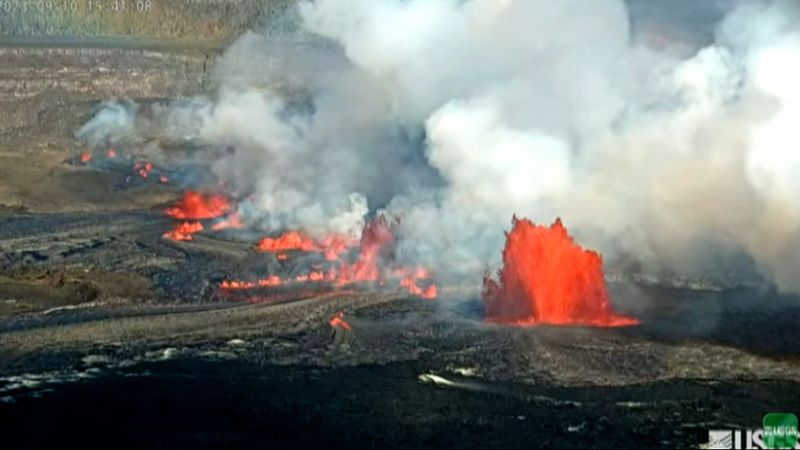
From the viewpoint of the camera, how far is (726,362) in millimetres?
42500

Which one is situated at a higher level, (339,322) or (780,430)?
(339,322)

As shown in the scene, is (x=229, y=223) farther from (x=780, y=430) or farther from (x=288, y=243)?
(x=780, y=430)

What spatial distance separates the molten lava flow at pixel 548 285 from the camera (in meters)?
48.7

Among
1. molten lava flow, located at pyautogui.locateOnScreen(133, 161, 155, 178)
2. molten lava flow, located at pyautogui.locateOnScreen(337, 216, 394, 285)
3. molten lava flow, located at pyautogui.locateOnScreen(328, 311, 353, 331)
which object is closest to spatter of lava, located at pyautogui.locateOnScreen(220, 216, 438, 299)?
molten lava flow, located at pyautogui.locateOnScreen(337, 216, 394, 285)

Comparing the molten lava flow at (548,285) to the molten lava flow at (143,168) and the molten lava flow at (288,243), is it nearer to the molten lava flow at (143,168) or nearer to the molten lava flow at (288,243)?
the molten lava flow at (288,243)

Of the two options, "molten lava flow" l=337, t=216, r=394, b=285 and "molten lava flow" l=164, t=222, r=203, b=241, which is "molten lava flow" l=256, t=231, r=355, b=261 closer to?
"molten lava flow" l=337, t=216, r=394, b=285

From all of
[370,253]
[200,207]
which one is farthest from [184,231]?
[370,253]

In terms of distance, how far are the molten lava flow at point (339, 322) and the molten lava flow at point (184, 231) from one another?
67.0 feet

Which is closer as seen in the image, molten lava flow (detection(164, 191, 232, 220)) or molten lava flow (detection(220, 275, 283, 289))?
molten lava flow (detection(220, 275, 283, 289))

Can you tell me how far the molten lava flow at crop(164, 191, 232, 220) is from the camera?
73.6 metres

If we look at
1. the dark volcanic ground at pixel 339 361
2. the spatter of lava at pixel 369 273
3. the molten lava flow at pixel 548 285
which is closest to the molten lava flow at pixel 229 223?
the dark volcanic ground at pixel 339 361

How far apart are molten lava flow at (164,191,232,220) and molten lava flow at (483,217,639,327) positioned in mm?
28052

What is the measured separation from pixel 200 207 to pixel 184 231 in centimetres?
888

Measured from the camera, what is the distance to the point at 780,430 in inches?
1385
